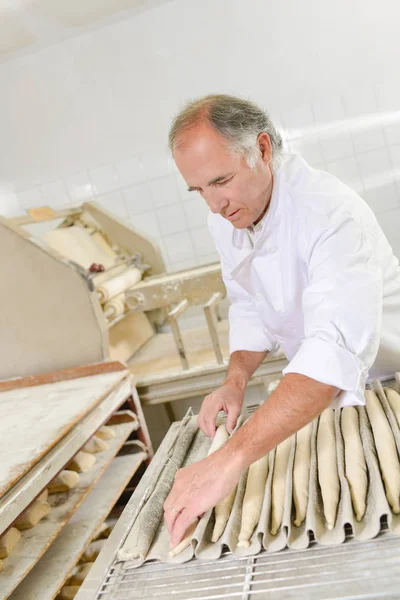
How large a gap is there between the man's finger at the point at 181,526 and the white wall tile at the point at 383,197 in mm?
2816

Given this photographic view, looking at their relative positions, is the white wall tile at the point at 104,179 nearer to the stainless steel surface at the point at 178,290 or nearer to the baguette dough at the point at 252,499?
the stainless steel surface at the point at 178,290

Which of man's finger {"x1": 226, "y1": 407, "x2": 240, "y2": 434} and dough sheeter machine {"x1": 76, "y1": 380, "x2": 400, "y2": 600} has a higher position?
man's finger {"x1": 226, "y1": 407, "x2": 240, "y2": 434}

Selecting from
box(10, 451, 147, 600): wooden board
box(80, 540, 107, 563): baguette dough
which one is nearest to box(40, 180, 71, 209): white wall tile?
box(10, 451, 147, 600): wooden board

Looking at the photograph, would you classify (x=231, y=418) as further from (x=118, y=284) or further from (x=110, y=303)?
(x=118, y=284)

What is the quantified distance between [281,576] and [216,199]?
796mm

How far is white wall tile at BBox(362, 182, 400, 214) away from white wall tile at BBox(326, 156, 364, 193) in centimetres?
7

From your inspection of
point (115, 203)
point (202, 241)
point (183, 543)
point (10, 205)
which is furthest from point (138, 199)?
point (183, 543)

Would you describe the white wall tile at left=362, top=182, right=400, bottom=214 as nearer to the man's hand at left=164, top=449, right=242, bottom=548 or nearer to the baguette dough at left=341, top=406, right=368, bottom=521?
the baguette dough at left=341, top=406, right=368, bottom=521

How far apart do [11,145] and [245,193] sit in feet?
9.69

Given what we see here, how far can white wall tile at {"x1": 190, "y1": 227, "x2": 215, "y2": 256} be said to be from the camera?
3.64 m

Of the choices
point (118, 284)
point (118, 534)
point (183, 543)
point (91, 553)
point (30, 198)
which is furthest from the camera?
point (30, 198)

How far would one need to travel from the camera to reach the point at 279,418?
1056mm

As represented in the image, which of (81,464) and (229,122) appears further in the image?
(81,464)

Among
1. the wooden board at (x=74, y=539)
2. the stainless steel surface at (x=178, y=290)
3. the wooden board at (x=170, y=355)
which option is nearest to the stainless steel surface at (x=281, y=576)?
the wooden board at (x=74, y=539)
